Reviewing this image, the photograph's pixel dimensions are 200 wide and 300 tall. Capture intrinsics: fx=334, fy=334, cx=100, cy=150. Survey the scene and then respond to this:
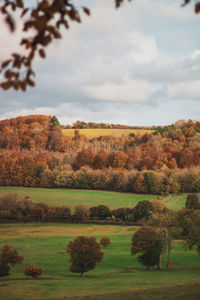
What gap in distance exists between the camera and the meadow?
84.1 m

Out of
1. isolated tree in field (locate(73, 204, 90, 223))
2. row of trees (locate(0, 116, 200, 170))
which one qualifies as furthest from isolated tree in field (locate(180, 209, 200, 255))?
row of trees (locate(0, 116, 200, 170))

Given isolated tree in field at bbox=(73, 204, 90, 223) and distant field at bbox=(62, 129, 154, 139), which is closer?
isolated tree in field at bbox=(73, 204, 90, 223)

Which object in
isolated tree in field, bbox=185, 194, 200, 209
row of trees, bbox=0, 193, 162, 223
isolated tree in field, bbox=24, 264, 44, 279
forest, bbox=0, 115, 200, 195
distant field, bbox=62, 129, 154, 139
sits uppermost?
distant field, bbox=62, 129, 154, 139

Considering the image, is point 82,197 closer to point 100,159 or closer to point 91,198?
point 91,198

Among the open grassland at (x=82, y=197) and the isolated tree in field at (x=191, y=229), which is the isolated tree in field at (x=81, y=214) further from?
the isolated tree in field at (x=191, y=229)

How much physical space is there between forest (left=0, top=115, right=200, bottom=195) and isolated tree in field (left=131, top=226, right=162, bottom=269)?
2172 inches

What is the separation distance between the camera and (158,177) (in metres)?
93.7

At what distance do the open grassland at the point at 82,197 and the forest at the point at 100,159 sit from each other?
506cm

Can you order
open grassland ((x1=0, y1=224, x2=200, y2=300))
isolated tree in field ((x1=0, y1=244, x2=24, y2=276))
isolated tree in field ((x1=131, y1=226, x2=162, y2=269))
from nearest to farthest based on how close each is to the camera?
open grassland ((x1=0, y1=224, x2=200, y2=300)) < isolated tree in field ((x1=0, y1=244, x2=24, y2=276)) < isolated tree in field ((x1=131, y1=226, x2=162, y2=269))

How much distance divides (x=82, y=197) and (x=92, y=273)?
55430 millimetres

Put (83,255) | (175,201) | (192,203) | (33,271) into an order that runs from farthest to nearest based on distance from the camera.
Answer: (175,201), (192,203), (83,255), (33,271)

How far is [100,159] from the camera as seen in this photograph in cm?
12875

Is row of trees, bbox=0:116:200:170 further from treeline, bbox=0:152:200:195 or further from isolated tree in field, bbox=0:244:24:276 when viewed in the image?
isolated tree in field, bbox=0:244:24:276

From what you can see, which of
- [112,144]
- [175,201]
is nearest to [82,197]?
[175,201]
